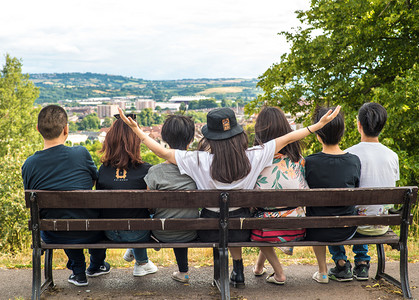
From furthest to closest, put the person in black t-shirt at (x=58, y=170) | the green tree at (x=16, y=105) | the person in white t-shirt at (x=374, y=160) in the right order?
the green tree at (x=16, y=105)
the person in white t-shirt at (x=374, y=160)
the person in black t-shirt at (x=58, y=170)

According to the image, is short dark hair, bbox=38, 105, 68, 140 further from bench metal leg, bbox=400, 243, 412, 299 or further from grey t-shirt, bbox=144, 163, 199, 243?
bench metal leg, bbox=400, 243, 412, 299

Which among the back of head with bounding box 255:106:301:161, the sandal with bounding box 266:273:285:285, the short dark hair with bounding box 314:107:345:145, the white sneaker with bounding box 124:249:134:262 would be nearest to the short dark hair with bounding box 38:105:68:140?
the white sneaker with bounding box 124:249:134:262

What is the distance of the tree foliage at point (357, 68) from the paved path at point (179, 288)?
28.8 ft

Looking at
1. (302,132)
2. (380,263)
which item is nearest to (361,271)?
(380,263)

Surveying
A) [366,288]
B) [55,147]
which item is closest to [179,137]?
[55,147]

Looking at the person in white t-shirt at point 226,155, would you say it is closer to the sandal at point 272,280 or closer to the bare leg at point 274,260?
the bare leg at point 274,260

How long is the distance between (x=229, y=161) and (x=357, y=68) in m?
13.8

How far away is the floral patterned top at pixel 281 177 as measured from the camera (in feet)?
12.4

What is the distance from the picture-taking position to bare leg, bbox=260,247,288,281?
3936mm

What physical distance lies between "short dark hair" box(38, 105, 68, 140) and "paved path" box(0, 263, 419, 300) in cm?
132

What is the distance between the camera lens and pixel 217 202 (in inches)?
138

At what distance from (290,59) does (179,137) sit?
14117 millimetres

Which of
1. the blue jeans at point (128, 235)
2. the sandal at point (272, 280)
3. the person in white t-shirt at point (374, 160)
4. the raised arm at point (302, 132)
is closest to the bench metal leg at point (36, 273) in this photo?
the blue jeans at point (128, 235)

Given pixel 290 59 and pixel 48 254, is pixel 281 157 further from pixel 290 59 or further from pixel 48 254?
pixel 290 59
